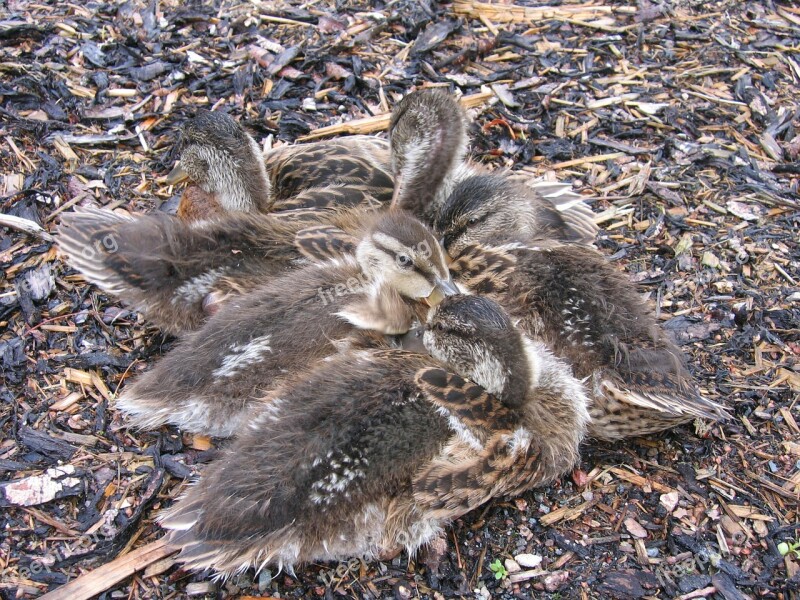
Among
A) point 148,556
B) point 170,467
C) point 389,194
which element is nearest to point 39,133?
point 389,194

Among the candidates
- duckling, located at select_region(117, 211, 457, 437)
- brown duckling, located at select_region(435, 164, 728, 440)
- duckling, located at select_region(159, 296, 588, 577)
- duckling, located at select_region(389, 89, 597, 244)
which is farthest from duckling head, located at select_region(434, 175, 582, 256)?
duckling, located at select_region(159, 296, 588, 577)

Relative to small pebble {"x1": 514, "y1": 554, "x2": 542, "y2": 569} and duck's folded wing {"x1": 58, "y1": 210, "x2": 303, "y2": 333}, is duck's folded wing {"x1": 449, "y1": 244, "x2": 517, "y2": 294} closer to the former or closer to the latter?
duck's folded wing {"x1": 58, "y1": 210, "x2": 303, "y2": 333}

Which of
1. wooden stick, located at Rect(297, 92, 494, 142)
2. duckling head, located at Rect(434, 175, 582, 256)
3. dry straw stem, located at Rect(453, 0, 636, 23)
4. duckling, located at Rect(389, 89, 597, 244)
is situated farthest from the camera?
dry straw stem, located at Rect(453, 0, 636, 23)

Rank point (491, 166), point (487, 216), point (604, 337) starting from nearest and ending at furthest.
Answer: point (604, 337) < point (487, 216) < point (491, 166)

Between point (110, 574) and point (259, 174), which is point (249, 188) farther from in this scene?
point (110, 574)

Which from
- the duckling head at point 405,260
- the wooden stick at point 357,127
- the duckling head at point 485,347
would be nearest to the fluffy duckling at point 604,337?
the duckling head at point 405,260

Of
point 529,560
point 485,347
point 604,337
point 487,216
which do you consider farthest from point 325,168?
point 529,560
